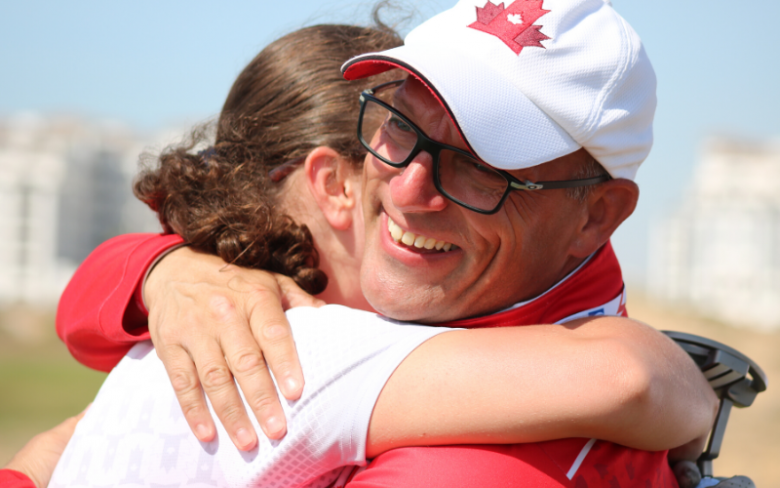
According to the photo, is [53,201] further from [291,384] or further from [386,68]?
[291,384]

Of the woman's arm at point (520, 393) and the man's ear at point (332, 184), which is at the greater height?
the man's ear at point (332, 184)

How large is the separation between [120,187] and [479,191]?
6719 centimetres

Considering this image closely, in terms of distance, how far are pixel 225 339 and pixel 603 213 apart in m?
1.18

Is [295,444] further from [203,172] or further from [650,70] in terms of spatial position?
[650,70]

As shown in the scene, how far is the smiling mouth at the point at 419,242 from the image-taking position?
2.07 meters

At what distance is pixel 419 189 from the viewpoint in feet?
6.46

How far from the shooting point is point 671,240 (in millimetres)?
47375

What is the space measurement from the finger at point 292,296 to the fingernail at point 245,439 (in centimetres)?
63

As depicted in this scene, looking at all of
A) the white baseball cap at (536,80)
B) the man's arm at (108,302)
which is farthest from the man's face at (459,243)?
the man's arm at (108,302)

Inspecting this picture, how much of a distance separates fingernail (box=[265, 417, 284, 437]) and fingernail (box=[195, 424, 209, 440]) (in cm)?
17

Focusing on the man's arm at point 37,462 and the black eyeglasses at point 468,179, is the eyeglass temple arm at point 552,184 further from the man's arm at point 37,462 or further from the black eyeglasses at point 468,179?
the man's arm at point 37,462

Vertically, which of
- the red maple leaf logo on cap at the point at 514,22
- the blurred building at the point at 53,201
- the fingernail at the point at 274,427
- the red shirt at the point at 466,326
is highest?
the red maple leaf logo on cap at the point at 514,22

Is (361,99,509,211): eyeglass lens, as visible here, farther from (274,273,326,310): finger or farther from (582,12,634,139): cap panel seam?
(274,273,326,310): finger

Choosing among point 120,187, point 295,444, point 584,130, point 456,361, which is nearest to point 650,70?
point 584,130
